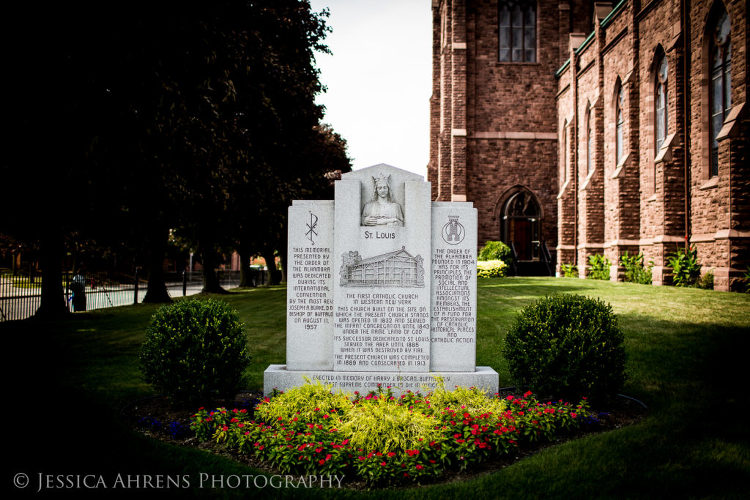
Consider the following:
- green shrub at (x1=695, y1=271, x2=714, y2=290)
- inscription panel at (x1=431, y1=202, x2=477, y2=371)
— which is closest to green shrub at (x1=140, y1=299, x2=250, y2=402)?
inscription panel at (x1=431, y1=202, x2=477, y2=371)

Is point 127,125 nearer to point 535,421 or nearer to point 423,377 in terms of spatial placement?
point 423,377

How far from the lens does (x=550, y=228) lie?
31.3 meters

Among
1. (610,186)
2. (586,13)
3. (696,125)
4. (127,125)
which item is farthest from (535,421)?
(586,13)

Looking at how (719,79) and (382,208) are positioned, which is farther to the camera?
(719,79)

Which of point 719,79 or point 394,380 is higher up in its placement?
point 719,79

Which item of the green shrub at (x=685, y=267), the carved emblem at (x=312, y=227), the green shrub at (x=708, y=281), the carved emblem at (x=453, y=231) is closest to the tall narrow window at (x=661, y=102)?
the green shrub at (x=685, y=267)

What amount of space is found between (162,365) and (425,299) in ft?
10.4

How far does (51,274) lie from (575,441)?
55.7 ft

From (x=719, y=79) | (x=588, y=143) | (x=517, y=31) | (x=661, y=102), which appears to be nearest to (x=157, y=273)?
(x=661, y=102)

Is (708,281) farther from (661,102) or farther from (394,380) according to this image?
(394,380)

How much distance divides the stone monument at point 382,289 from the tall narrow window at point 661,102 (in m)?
17.6

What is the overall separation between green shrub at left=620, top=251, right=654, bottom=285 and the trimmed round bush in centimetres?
1515

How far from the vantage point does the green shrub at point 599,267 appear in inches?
923

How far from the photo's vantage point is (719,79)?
16656mm
